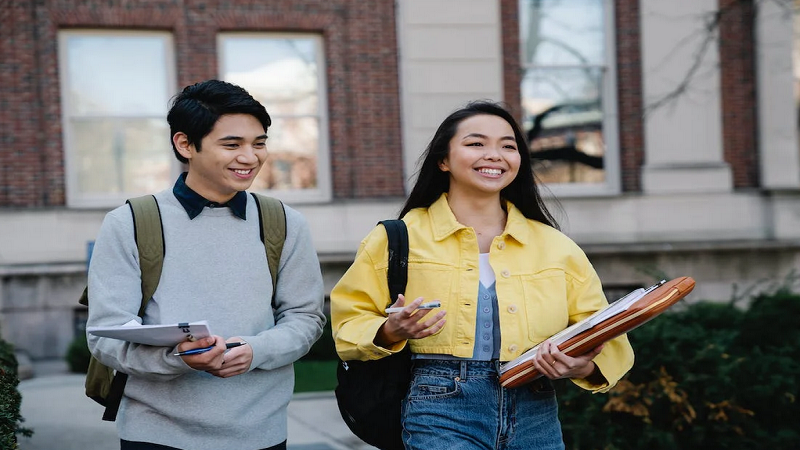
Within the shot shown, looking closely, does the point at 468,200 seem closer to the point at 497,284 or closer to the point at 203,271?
the point at 497,284

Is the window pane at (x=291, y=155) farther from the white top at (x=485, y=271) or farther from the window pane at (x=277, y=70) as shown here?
the white top at (x=485, y=271)

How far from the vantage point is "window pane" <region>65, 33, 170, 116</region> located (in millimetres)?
11023

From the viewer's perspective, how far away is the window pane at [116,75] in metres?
11.0

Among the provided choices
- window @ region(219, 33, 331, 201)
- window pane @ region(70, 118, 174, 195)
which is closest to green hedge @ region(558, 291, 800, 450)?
window @ region(219, 33, 331, 201)

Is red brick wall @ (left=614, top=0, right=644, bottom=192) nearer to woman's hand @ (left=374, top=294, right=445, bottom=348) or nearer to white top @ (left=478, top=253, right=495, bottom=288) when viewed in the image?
white top @ (left=478, top=253, right=495, bottom=288)

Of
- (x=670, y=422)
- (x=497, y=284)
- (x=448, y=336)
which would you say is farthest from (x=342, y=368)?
(x=670, y=422)

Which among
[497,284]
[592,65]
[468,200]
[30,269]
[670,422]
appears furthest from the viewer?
[592,65]

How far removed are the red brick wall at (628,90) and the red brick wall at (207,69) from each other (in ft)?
5.55

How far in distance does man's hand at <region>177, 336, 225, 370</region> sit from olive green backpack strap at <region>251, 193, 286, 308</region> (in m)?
0.43

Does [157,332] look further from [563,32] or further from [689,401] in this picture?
[563,32]

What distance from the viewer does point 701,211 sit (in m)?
12.2

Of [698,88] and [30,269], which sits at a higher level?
[698,88]

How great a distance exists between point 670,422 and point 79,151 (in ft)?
26.9

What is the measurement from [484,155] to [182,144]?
1045 millimetres
